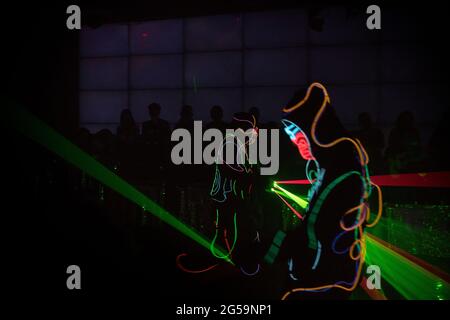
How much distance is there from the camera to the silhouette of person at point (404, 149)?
6000 millimetres

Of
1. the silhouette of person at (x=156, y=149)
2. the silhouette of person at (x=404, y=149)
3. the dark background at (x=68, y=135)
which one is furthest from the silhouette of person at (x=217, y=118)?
the silhouette of person at (x=404, y=149)

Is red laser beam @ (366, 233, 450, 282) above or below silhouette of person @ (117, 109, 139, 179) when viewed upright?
below

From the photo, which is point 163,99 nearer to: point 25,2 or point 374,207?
point 25,2

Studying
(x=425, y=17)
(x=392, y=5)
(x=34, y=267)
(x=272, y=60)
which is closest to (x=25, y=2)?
(x=34, y=267)

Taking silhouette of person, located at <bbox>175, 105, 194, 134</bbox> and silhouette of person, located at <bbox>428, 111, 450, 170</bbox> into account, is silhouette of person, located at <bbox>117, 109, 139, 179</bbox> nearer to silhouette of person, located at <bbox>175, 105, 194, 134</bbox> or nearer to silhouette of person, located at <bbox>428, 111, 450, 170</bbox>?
silhouette of person, located at <bbox>175, 105, 194, 134</bbox>

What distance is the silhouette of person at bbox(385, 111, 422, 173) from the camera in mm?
6000

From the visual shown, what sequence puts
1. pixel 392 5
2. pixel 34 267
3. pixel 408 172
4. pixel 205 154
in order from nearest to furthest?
pixel 34 267
pixel 408 172
pixel 205 154
pixel 392 5

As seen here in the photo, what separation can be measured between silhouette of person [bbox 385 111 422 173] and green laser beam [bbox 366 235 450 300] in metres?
1.14

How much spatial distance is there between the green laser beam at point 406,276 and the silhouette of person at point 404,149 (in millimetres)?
1143

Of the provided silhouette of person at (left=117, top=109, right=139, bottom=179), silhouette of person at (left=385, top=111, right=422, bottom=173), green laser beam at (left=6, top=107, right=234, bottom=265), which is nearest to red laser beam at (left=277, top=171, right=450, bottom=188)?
silhouette of person at (left=385, top=111, right=422, bottom=173)

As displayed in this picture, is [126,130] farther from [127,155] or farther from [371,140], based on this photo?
[371,140]

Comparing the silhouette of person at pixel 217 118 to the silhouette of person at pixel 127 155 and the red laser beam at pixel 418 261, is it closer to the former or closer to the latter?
the silhouette of person at pixel 127 155
